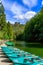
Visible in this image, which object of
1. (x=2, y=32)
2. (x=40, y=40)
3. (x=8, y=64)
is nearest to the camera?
(x=8, y=64)

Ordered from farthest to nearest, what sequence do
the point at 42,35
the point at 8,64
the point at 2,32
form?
the point at 2,32
the point at 42,35
the point at 8,64

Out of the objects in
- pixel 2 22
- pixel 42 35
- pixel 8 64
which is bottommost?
pixel 8 64

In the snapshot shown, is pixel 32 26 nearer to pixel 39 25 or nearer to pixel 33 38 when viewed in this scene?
pixel 33 38

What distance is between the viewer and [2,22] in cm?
8450

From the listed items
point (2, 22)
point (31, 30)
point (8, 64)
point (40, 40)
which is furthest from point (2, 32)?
point (8, 64)

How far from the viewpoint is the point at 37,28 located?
75125 millimetres

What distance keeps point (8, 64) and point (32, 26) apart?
69931mm

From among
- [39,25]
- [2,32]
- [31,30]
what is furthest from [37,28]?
[2,32]

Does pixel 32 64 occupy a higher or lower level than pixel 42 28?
→ lower

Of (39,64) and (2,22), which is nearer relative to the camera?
(39,64)

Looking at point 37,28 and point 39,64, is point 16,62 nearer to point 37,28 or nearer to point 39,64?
point 39,64

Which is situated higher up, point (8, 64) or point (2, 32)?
point (2, 32)

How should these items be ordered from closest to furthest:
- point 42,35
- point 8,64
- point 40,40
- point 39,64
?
point 39,64
point 8,64
point 42,35
point 40,40

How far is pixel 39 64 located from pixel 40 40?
206ft
